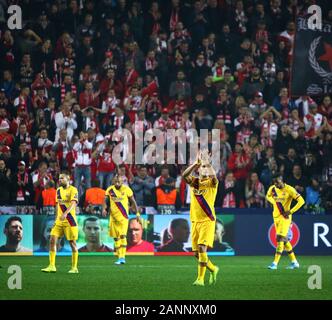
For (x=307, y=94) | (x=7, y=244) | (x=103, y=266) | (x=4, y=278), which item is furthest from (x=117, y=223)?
(x=307, y=94)

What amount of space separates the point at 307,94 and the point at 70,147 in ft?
21.3

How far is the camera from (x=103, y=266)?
21766mm

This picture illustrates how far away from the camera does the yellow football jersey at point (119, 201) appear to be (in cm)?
2284

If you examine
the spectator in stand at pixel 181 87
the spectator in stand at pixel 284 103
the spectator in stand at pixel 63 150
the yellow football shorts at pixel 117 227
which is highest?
the spectator in stand at pixel 181 87

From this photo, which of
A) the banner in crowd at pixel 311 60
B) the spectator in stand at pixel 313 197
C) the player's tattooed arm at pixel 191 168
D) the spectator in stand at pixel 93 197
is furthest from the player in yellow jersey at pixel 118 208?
the player's tattooed arm at pixel 191 168

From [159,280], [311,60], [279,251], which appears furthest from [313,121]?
[159,280]

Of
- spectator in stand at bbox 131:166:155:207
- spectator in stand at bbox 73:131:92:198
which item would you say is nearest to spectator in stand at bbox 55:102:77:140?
spectator in stand at bbox 73:131:92:198

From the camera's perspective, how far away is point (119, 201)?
22.9 meters

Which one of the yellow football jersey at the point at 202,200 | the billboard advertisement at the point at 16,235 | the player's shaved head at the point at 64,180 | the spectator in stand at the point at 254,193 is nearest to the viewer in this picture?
the yellow football jersey at the point at 202,200

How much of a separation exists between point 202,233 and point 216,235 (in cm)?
860

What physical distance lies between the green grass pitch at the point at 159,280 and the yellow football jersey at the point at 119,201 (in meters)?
1.14

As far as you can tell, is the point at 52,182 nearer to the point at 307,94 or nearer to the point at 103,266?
the point at 103,266

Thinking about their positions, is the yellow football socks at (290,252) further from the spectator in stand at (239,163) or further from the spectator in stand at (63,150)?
the spectator in stand at (63,150)

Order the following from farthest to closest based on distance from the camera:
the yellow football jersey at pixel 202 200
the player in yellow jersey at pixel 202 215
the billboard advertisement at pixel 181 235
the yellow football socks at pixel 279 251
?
1. the billboard advertisement at pixel 181 235
2. the yellow football socks at pixel 279 251
3. the yellow football jersey at pixel 202 200
4. the player in yellow jersey at pixel 202 215
